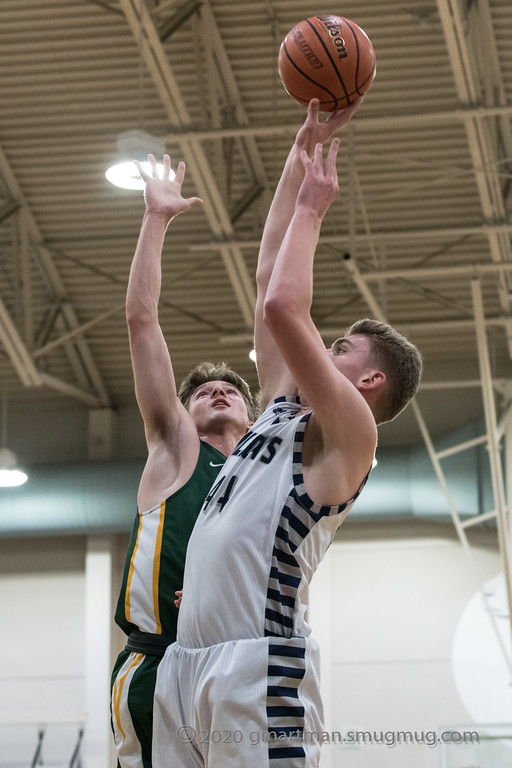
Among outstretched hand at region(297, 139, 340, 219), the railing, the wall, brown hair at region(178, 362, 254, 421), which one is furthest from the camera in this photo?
the railing

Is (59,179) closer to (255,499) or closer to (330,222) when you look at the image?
(330,222)

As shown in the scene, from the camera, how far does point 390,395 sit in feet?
11.9

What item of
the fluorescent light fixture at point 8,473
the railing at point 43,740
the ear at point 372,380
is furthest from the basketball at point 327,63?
the railing at point 43,740

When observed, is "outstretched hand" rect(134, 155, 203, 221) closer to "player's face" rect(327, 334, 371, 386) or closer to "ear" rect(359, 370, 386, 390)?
"player's face" rect(327, 334, 371, 386)

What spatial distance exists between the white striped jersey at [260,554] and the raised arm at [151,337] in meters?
1.06

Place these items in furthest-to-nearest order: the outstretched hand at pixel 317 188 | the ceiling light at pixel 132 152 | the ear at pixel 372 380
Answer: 1. the ceiling light at pixel 132 152
2. the ear at pixel 372 380
3. the outstretched hand at pixel 317 188

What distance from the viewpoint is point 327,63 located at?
4.54 m

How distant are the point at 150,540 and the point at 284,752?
1.39 metres

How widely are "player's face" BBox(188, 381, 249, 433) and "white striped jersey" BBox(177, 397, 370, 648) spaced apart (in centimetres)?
141

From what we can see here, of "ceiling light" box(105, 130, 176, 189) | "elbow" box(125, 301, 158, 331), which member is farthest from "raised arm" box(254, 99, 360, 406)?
"ceiling light" box(105, 130, 176, 189)

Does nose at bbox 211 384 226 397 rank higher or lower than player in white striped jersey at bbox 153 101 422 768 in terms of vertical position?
higher

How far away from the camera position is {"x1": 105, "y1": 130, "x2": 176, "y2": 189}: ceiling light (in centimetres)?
1012

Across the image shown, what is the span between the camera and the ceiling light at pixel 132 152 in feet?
33.2

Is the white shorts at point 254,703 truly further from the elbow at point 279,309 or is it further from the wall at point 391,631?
the wall at point 391,631
